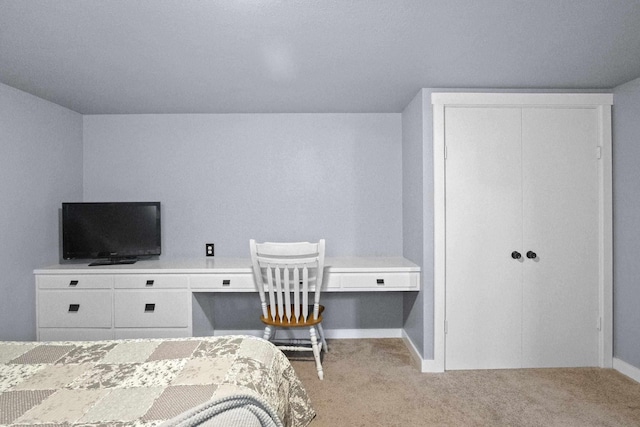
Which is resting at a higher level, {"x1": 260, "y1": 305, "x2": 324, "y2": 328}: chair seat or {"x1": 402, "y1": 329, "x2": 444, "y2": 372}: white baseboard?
{"x1": 260, "y1": 305, "x2": 324, "y2": 328}: chair seat

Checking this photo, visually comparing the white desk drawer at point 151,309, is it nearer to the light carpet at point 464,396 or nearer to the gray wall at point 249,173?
the gray wall at point 249,173

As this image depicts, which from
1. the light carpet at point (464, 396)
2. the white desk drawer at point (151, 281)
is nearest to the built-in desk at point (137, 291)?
the white desk drawer at point (151, 281)

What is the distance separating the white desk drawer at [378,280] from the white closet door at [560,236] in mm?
871

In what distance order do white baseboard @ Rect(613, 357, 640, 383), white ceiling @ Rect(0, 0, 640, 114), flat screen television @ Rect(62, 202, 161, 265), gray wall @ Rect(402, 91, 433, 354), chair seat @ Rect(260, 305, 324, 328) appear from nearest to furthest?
white ceiling @ Rect(0, 0, 640, 114) < white baseboard @ Rect(613, 357, 640, 383) < chair seat @ Rect(260, 305, 324, 328) < gray wall @ Rect(402, 91, 433, 354) < flat screen television @ Rect(62, 202, 161, 265)

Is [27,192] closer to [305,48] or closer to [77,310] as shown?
[77,310]

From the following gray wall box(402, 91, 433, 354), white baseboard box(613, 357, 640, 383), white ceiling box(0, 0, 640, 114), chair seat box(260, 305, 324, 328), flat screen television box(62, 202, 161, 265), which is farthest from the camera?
flat screen television box(62, 202, 161, 265)

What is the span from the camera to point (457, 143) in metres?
2.96

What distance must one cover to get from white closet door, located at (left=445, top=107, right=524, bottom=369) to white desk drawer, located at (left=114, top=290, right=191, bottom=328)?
2.10 meters

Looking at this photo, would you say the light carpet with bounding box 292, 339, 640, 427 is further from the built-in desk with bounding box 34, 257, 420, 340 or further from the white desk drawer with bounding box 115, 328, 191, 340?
the white desk drawer with bounding box 115, 328, 191, 340

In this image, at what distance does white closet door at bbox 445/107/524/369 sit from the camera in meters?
2.97

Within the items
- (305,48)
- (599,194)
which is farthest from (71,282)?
(599,194)

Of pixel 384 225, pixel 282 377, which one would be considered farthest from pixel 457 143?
pixel 282 377

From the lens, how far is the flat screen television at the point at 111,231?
333cm

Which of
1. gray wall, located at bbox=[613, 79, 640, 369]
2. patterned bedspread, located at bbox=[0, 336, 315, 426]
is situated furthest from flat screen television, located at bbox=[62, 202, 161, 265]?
gray wall, located at bbox=[613, 79, 640, 369]
